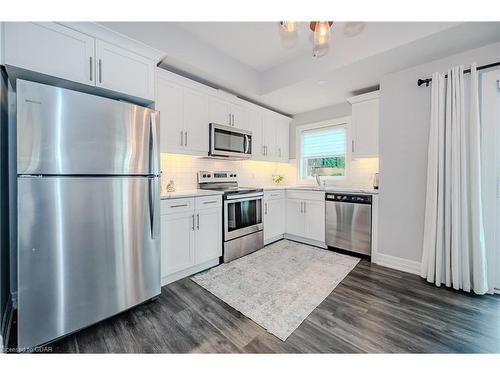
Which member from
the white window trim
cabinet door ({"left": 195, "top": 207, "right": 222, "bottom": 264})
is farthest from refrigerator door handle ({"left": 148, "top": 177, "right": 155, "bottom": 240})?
the white window trim

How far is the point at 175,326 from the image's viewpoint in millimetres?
1647

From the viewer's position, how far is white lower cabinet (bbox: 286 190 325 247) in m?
3.38

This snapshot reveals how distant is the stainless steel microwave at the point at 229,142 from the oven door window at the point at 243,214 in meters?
0.75

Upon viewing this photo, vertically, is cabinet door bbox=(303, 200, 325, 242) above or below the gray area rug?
above

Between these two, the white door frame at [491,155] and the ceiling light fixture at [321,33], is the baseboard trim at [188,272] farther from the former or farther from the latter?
the white door frame at [491,155]

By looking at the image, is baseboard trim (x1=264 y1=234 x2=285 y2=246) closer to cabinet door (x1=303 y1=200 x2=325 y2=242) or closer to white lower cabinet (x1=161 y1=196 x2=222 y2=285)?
cabinet door (x1=303 y1=200 x2=325 y2=242)

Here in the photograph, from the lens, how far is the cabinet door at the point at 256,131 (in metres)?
3.63

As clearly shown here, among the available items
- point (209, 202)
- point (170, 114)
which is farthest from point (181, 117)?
point (209, 202)

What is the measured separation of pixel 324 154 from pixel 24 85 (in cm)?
393

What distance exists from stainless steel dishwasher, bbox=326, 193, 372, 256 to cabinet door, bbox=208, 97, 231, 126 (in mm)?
1947

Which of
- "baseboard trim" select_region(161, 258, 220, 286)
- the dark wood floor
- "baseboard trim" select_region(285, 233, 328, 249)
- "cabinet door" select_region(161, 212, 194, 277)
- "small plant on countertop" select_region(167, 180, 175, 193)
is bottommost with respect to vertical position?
the dark wood floor

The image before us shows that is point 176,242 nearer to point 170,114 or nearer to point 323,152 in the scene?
point 170,114

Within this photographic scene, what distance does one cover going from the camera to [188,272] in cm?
251
